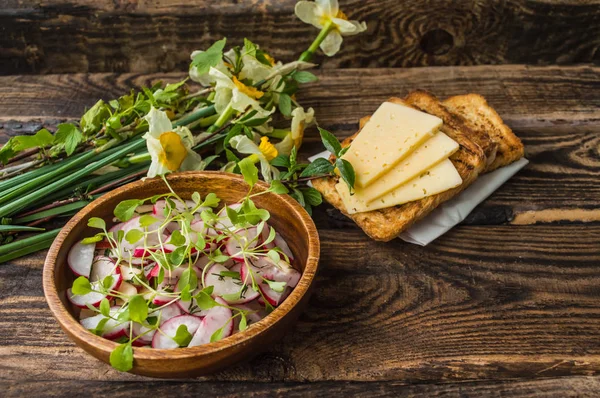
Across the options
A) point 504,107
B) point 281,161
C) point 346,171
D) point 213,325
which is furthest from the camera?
point 504,107

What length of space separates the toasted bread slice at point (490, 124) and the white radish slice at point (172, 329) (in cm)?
98

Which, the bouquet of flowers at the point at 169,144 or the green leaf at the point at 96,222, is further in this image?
the bouquet of flowers at the point at 169,144

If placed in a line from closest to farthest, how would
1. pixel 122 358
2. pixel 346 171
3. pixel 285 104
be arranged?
pixel 122 358 < pixel 346 171 < pixel 285 104

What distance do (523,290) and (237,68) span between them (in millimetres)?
934

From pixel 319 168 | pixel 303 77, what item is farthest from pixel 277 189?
pixel 303 77

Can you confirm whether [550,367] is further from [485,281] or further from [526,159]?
[526,159]

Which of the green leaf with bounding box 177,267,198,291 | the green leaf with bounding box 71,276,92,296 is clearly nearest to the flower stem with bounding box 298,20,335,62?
the green leaf with bounding box 177,267,198,291

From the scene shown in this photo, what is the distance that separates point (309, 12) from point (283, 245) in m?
0.76

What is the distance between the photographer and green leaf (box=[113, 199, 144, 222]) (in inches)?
55.2

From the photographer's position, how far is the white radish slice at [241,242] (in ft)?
4.46

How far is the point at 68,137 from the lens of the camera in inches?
65.1

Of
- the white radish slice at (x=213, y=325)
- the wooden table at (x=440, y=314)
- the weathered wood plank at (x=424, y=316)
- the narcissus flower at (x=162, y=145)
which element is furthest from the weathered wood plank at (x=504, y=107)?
the white radish slice at (x=213, y=325)

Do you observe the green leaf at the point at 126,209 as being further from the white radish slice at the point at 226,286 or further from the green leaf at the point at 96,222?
the white radish slice at the point at 226,286

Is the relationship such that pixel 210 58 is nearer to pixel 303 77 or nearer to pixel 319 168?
pixel 303 77
